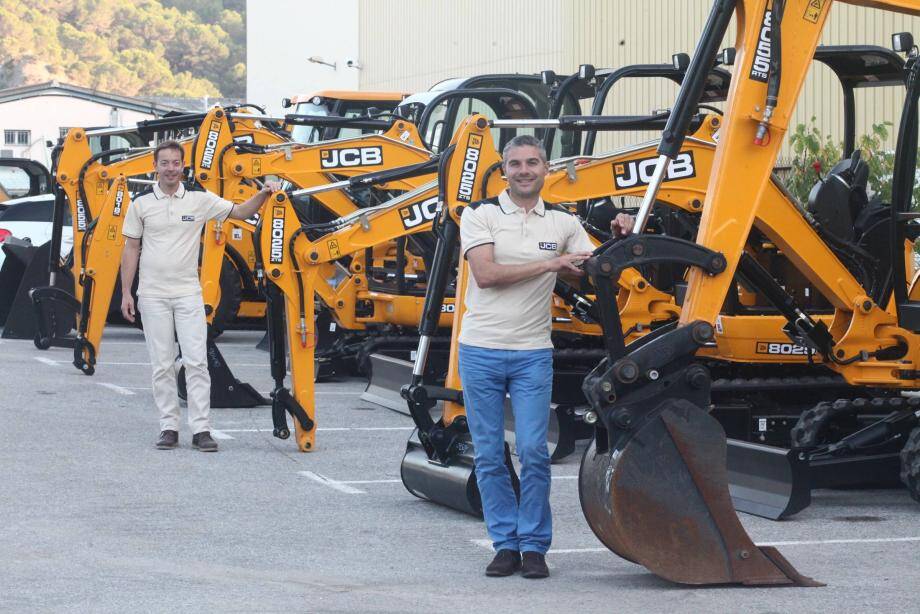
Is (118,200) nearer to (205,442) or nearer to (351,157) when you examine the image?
(351,157)

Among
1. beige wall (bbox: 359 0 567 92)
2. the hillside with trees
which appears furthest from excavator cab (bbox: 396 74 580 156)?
the hillside with trees

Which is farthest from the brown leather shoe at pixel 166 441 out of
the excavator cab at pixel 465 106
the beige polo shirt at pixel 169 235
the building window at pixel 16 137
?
the building window at pixel 16 137

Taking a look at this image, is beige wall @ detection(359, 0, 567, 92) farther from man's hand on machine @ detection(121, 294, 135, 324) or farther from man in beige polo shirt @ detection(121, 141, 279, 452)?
man's hand on machine @ detection(121, 294, 135, 324)

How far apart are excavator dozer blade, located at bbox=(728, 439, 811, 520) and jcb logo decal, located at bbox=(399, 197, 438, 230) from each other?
347 centimetres

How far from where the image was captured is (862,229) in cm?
1031

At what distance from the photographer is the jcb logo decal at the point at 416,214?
1177 centimetres

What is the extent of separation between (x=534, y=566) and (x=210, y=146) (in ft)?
27.4

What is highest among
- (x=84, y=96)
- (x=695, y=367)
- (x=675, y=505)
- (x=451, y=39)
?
(x=451, y=39)

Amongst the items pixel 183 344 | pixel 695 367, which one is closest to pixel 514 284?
pixel 695 367

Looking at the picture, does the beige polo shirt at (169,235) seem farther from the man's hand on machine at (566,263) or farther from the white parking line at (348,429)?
the man's hand on machine at (566,263)

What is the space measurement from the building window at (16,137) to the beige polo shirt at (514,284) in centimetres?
5802

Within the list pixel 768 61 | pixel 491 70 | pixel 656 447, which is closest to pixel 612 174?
pixel 768 61

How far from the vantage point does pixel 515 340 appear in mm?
7180

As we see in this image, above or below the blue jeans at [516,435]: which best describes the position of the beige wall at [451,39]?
above
